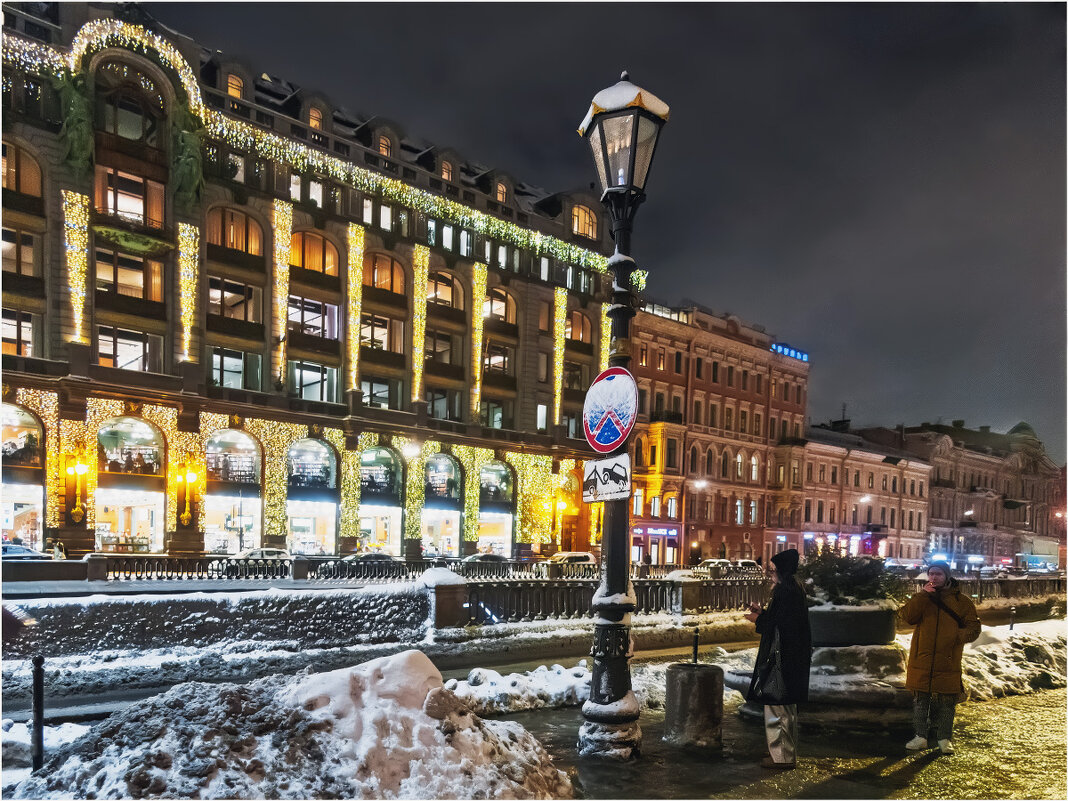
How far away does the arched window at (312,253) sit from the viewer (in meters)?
40.9

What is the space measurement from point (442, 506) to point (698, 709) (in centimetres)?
3885

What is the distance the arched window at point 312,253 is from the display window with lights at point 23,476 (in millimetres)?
14286

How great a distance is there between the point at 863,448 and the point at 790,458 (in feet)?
47.0

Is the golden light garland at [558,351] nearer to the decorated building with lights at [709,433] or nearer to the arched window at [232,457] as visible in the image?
the decorated building with lights at [709,433]

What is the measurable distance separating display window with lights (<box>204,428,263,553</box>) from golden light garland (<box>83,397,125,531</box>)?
4442 mm

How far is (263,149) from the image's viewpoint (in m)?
38.9

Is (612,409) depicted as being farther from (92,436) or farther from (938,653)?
(92,436)

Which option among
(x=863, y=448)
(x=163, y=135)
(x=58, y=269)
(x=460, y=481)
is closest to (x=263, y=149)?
(x=163, y=135)

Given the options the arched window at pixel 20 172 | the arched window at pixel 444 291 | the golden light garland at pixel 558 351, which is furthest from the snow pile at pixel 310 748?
the golden light garland at pixel 558 351

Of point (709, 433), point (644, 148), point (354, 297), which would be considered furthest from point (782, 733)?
point (709, 433)

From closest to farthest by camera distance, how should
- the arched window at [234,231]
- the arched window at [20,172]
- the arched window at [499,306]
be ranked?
the arched window at [20,172] → the arched window at [234,231] → the arched window at [499,306]

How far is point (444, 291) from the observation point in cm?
4762

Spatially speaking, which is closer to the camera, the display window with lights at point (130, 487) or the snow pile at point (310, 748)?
the snow pile at point (310, 748)

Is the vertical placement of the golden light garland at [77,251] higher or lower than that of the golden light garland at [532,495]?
higher
